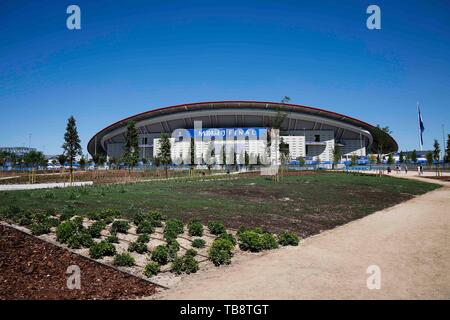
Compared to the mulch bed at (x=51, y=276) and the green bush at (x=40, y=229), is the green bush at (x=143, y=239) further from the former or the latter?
the green bush at (x=40, y=229)

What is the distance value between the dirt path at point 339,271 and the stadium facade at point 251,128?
71636 millimetres

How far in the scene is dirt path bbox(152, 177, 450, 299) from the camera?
5.88 meters

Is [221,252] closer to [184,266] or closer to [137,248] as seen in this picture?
[184,266]

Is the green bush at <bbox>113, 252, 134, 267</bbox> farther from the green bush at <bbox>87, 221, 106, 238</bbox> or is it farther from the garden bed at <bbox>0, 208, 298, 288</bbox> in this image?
the green bush at <bbox>87, 221, 106, 238</bbox>

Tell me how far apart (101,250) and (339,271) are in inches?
227

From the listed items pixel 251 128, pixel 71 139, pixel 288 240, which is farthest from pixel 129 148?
pixel 251 128

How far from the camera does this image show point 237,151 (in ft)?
276

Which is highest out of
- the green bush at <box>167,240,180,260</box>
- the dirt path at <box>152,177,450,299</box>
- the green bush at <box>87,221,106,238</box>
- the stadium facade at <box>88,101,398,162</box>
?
the stadium facade at <box>88,101,398,162</box>

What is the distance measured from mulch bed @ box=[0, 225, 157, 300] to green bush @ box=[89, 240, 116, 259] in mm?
200

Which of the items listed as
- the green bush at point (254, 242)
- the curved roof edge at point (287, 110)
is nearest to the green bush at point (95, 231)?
the green bush at point (254, 242)

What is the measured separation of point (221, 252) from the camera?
26.6 ft

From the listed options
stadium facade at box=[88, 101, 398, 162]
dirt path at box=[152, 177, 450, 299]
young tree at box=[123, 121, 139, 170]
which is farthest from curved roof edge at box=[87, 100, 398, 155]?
dirt path at box=[152, 177, 450, 299]

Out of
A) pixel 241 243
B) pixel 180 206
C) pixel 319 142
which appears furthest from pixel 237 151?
pixel 241 243

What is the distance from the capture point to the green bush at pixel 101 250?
758 cm
